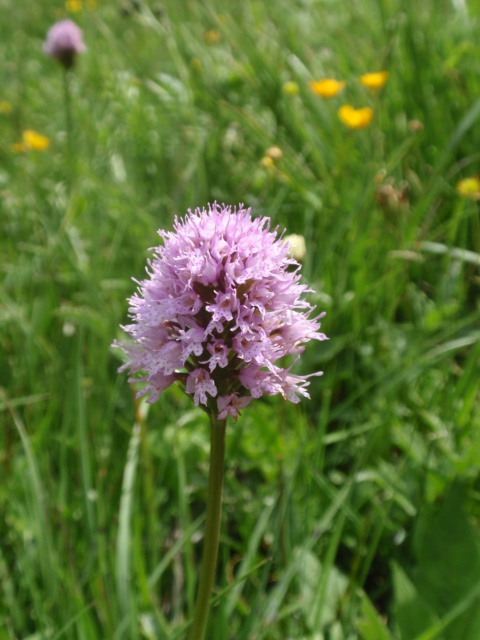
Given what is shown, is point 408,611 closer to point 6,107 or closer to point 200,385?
point 200,385

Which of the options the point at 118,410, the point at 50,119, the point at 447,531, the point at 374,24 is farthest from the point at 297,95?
the point at 447,531

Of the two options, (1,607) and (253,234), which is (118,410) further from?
(253,234)

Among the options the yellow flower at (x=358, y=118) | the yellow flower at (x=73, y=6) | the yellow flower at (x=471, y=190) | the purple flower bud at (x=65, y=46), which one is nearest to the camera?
the yellow flower at (x=471, y=190)

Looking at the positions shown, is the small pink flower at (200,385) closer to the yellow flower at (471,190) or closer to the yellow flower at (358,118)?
the yellow flower at (471,190)

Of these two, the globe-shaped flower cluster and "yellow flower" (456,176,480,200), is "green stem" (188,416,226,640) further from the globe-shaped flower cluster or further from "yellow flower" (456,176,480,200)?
"yellow flower" (456,176,480,200)

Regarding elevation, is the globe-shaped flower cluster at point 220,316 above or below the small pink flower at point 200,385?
above

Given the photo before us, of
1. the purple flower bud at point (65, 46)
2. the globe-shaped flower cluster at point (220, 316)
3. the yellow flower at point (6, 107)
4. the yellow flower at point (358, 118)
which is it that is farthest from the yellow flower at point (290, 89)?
the globe-shaped flower cluster at point (220, 316)
